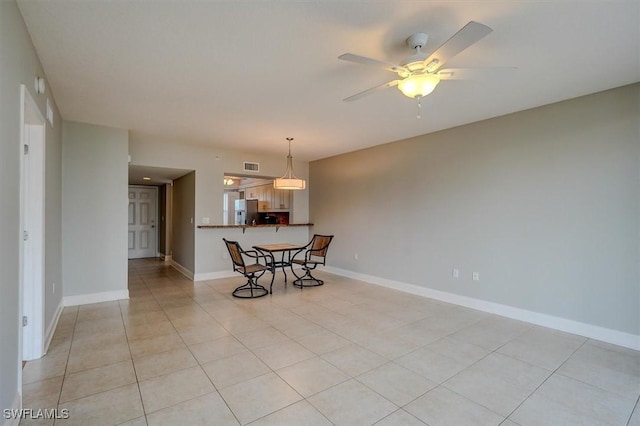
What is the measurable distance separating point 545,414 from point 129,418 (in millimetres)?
2598

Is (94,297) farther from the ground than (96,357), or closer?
farther from the ground

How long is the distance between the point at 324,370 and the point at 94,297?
3.62m

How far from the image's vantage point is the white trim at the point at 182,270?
5.83 m

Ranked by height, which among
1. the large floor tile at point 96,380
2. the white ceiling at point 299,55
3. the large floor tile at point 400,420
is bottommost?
the large floor tile at point 400,420

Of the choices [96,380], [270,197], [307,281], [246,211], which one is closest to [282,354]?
[96,380]

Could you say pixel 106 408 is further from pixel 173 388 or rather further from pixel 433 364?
pixel 433 364

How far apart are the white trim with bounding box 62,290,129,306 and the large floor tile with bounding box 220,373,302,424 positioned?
313 centimetres

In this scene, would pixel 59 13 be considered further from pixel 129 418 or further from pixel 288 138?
pixel 288 138

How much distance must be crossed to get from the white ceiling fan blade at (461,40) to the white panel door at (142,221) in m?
8.45

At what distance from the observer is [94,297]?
4250 mm

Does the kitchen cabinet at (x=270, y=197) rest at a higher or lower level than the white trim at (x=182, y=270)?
higher

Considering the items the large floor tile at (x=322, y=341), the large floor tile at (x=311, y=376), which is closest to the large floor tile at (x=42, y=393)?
the large floor tile at (x=311, y=376)

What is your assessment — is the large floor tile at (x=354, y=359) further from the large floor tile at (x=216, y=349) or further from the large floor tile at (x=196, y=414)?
the large floor tile at (x=196, y=414)

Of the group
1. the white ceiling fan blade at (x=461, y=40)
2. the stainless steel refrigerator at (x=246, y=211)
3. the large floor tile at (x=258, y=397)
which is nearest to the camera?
the white ceiling fan blade at (x=461, y=40)
